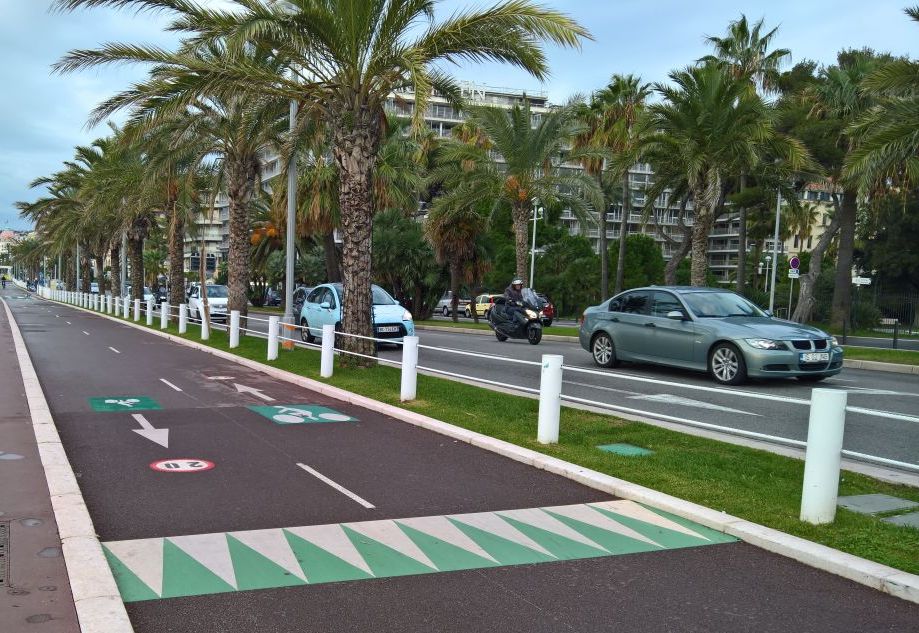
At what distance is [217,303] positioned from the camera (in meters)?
34.2

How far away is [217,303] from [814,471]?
31370mm

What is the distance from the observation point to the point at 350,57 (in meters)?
14.1

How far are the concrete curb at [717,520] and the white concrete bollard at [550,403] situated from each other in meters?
0.39

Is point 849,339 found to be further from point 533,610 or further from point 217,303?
point 533,610

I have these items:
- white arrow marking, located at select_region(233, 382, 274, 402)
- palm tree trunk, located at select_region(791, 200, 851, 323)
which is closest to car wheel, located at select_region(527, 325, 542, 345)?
white arrow marking, located at select_region(233, 382, 274, 402)

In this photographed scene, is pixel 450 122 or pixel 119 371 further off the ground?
pixel 450 122

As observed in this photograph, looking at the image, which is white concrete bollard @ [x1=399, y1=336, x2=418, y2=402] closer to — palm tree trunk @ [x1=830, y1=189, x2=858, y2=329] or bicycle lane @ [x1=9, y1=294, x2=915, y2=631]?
bicycle lane @ [x1=9, y1=294, x2=915, y2=631]

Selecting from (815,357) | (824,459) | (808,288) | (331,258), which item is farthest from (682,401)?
(331,258)

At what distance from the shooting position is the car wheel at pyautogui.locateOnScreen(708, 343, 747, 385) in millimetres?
12719

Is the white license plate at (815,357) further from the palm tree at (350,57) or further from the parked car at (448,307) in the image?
the parked car at (448,307)

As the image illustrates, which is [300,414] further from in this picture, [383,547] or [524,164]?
[524,164]

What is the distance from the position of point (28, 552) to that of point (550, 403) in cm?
498

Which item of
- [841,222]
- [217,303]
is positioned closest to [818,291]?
[841,222]

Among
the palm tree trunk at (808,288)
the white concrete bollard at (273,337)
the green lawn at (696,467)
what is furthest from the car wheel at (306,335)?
the palm tree trunk at (808,288)
